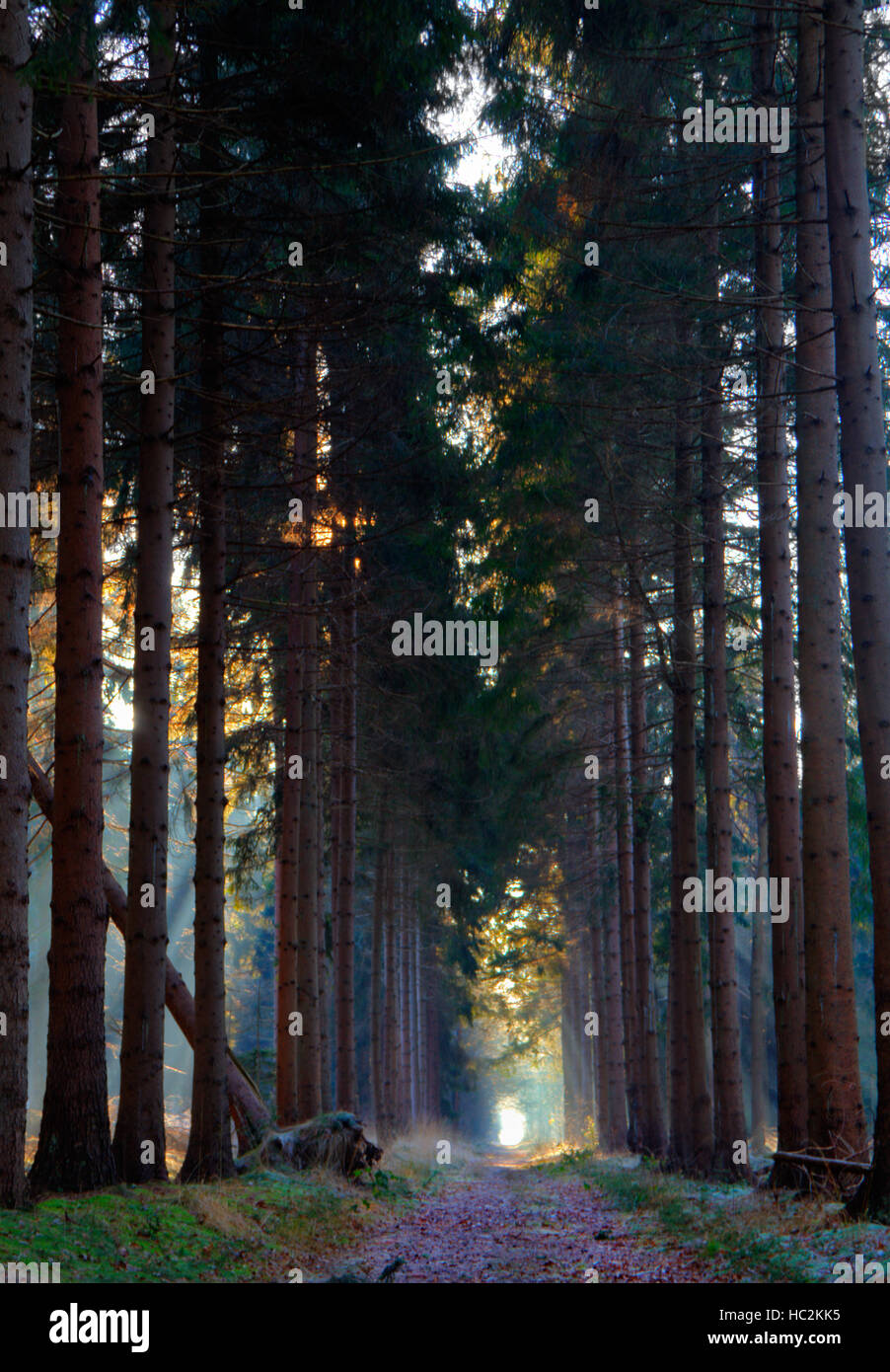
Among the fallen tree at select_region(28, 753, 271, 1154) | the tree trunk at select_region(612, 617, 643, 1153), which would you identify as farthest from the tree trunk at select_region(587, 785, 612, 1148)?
the fallen tree at select_region(28, 753, 271, 1154)

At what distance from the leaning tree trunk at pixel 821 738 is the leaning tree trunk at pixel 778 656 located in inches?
29.9

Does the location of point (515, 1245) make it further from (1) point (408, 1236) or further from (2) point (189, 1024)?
(2) point (189, 1024)

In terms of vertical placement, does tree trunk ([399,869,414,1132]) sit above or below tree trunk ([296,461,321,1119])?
below

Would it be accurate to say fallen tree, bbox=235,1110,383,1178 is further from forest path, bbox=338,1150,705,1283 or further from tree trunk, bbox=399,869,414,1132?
tree trunk, bbox=399,869,414,1132

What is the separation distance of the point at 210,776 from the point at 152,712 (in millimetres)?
1503

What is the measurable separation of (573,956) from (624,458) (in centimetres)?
3105

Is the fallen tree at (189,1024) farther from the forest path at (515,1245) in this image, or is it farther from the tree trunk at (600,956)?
the tree trunk at (600,956)

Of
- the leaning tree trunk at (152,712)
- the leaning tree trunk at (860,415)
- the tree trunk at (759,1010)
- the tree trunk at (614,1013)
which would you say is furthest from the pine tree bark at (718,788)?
the tree trunk at (759,1010)

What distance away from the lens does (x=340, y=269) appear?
1194 cm

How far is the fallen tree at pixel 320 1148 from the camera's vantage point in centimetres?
1272

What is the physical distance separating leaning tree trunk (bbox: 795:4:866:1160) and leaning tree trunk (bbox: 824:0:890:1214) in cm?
40

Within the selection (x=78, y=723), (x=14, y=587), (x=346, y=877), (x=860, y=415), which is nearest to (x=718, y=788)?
(x=860, y=415)

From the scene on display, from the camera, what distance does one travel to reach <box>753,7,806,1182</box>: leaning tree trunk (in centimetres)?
1108
